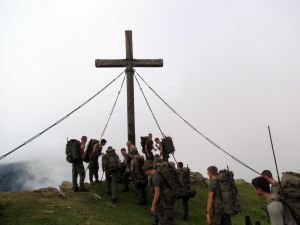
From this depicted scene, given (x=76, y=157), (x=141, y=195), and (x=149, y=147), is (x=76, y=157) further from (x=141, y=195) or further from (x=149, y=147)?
(x=149, y=147)

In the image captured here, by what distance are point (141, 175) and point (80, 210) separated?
8.94ft

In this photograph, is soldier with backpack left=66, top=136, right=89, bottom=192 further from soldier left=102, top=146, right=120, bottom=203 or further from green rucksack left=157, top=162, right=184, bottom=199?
green rucksack left=157, top=162, right=184, bottom=199

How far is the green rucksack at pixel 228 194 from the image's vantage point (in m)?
4.80

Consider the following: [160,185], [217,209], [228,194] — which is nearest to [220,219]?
[217,209]

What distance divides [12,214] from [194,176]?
10.8 m

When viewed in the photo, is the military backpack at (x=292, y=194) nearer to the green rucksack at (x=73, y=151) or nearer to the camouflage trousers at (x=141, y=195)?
the camouflage trousers at (x=141, y=195)

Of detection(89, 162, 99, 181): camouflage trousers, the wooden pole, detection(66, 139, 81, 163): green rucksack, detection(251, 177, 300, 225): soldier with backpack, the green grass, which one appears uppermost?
the wooden pole

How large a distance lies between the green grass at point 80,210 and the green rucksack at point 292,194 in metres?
5.42

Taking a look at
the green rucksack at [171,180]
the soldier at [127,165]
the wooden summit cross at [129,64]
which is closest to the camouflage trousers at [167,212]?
the green rucksack at [171,180]

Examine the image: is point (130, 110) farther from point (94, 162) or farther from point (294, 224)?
point (294, 224)

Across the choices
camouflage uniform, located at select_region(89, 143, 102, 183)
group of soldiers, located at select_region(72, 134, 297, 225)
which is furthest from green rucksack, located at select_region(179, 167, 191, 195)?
camouflage uniform, located at select_region(89, 143, 102, 183)

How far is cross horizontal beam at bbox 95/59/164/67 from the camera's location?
35.0 ft

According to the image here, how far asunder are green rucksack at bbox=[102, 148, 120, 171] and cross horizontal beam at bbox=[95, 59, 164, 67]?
4575 millimetres

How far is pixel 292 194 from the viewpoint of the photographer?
291cm
